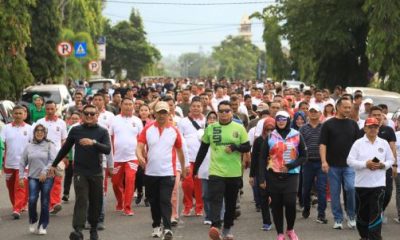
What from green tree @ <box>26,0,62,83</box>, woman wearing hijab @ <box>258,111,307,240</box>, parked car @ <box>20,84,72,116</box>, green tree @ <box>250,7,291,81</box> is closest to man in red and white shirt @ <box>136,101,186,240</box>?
woman wearing hijab @ <box>258,111,307,240</box>

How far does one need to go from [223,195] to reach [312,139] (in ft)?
9.49

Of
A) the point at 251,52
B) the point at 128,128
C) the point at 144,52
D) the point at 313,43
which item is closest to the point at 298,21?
the point at 313,43

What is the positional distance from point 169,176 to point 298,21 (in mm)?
30677

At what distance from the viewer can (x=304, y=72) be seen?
50219 mm

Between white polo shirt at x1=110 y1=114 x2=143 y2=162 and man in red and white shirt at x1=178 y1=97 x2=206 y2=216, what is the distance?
0.82m

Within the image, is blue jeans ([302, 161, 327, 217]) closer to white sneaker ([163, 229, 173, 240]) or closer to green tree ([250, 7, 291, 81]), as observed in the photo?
white sneaker ([163, 229, 173, 240])

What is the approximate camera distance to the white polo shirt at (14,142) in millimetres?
15008

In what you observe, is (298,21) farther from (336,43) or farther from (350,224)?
(350,224)

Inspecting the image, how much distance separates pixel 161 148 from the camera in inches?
496

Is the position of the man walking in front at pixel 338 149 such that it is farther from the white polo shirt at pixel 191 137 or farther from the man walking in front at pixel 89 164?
the man walking in front at pixel 89 164

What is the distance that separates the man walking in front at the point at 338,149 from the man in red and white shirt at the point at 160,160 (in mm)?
2210

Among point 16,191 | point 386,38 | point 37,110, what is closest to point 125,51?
point 386,38

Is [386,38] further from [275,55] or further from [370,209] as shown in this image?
[275,55]

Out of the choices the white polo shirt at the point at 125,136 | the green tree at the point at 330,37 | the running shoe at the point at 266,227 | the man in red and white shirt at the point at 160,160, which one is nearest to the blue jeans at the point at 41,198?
the man in red and white shirt at the point at 160,160
